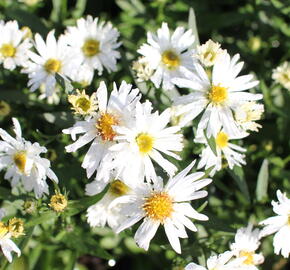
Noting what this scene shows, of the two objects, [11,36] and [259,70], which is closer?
[11,36]

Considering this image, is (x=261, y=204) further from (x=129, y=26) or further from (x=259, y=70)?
(x=129, y=26)

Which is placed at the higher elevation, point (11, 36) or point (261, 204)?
point (11, 36)

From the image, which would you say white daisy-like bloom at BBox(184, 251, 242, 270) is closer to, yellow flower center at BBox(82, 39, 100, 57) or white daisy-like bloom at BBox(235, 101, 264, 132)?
white daisy-like bloom at BBox(235, 101, 264, 132)

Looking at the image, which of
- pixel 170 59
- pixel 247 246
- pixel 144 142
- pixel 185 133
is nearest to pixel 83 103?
pixel 144 142

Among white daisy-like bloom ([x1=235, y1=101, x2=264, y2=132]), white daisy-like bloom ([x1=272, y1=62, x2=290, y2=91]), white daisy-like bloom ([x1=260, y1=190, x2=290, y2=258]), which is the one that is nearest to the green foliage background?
white daisy-like bloom ([x1=272, y1=62, x2=290, y2=91])

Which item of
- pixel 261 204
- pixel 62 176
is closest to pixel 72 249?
pixel 62 176

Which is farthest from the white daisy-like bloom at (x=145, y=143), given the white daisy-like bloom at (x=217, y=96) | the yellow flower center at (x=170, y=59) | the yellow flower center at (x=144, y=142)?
the yellow flower center at (x=170, y=59)

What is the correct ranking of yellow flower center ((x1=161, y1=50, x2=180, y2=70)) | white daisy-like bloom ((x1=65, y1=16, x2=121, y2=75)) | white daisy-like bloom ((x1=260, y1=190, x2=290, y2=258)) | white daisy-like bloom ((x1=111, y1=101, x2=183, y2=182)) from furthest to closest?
1. white daisy-like bloom ((x1=65, y1=16, x2=121, y2=75))
2. yellow flower center ((x1=161, y1=50, x2=180, y2=70))
3. white daisy-like bloom ((x1=260, y1=190, x2=290, y2=258))
4. white daisy-like bloom ((x1=111, y1=101, x2=183, y2=182))
